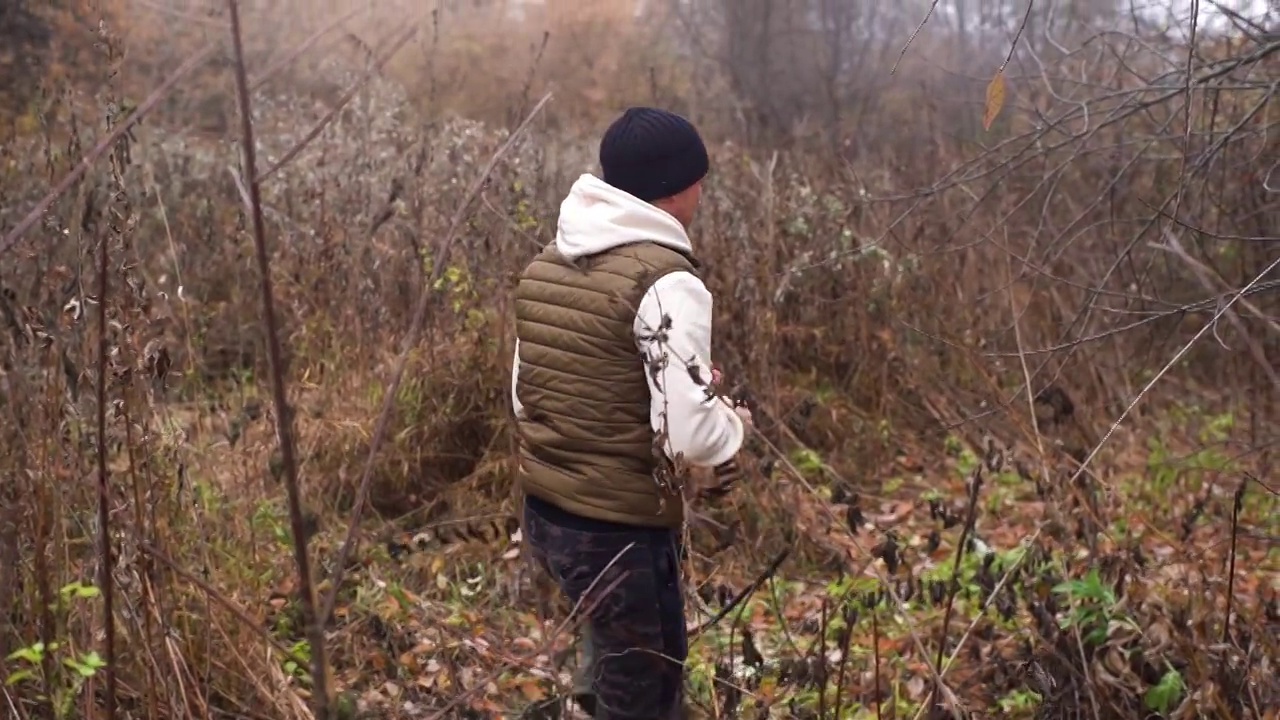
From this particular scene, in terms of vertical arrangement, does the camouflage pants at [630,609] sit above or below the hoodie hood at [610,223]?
below

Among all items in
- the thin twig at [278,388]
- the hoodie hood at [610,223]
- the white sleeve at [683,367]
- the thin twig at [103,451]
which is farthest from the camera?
the hoodie hood at [610,223]

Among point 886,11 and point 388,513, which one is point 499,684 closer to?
point 388,513

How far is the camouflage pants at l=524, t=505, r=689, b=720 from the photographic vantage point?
8.50ft

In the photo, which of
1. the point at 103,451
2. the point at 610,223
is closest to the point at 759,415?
the point at 610,223

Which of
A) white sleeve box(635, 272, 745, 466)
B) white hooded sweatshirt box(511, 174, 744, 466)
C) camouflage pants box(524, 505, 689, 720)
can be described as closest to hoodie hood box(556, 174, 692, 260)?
white hooded sweatshirt box(511, 174, 744, 466)

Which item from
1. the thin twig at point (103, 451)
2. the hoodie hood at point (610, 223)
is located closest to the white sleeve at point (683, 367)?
the hoodie hood at point (610, 223)

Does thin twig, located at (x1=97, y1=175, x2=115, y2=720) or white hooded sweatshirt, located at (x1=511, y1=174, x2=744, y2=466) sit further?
white hooded sweatshirt, located at (x1=511, y1=174, x2=744, y2=466)

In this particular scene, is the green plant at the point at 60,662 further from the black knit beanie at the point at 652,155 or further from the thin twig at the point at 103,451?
the black knit beanie at the point at 652,155

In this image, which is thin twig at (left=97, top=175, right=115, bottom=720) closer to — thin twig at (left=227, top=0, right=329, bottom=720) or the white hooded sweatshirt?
thin twig at (left=227, top=0, right=329, bottom=720)

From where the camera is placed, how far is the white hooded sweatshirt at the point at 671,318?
94.4 inches

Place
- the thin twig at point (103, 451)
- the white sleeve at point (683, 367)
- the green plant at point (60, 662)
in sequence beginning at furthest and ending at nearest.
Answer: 1. the green plant at point (60, 662)
2. the white sleeve at point (683, 367)
3. the thin twig at point (103, 451)

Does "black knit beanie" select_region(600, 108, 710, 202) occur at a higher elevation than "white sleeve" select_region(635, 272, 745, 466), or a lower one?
higher

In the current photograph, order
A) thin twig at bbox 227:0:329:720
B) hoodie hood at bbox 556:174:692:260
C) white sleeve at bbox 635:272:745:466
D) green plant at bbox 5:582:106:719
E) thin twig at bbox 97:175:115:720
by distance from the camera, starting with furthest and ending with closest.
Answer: green plant at bbox 5:582:106:719, hoodie hood at bbox 556:174:692:260, white sleeve at bbox 635:272:745:466, thin twig at bbox 97:175:115:720, thin twig at bbox 227:0:329:720

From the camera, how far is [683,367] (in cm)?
238
